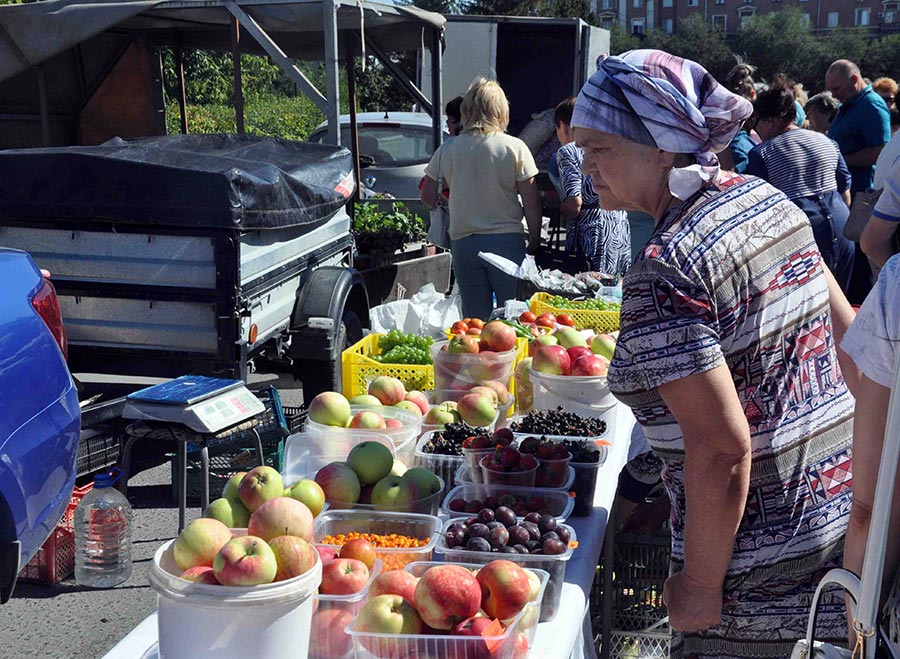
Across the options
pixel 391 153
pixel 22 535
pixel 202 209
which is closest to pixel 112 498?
pixel 22 535

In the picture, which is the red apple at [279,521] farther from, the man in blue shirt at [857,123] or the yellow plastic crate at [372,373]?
the man in blue shirt at [857,123]

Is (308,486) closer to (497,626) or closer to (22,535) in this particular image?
(497,626)

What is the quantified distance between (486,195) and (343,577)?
15.3 feet

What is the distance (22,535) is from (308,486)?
169cm

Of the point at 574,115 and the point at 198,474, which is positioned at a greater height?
the point at 574,115

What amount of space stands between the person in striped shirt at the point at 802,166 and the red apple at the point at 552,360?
392 centimetres

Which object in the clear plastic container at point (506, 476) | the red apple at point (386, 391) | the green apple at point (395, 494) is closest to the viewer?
the green apple at point (395, 494)

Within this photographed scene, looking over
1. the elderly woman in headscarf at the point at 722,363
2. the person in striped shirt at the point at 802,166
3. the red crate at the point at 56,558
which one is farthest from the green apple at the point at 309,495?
the person in striped shirt at the point at 802,166

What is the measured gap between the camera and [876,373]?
1.44 metres

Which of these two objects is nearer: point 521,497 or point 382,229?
point 521,497

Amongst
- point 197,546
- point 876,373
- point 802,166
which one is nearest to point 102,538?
point 197,546

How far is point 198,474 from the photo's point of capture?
5.13 metres

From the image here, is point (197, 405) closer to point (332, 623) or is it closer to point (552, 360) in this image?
point (552, 360)

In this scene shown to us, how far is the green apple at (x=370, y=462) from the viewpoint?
2.37 m
